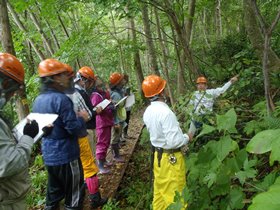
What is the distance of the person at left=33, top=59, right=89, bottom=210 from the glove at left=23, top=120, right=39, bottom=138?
1071 mm

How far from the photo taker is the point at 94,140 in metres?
7.61

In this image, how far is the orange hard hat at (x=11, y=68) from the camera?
2623 millimetres

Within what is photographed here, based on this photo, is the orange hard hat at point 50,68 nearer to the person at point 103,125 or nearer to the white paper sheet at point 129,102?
the person at point 103,125

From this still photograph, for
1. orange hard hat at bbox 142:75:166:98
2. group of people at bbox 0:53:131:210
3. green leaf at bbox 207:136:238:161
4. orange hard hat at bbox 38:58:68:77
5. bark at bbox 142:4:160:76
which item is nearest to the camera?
green leaf at bbox 207:136:238:161

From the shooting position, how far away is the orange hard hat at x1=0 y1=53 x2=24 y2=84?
2623mm

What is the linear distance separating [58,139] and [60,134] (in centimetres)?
7

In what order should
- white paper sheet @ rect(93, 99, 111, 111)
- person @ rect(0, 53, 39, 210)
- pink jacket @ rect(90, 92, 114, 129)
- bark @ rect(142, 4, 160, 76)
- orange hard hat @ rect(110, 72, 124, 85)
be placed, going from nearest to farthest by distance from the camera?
person @ rect(0, 53, 39, 210)
white paper sheet @ rect(93, 99, 111, 111)
pink jacket @ rect(90, 92, 114, 129)
orange hard hat @ rect(110, 72, 124, 85)
bark @ rect(142, 4, 160, 76)

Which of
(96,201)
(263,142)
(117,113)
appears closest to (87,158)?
(96,201)

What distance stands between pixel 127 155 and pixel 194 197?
504 cm

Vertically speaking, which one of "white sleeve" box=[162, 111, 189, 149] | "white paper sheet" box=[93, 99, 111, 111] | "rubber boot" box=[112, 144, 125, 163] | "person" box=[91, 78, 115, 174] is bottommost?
"rubber boot" box=[112, 144, 125, 163]

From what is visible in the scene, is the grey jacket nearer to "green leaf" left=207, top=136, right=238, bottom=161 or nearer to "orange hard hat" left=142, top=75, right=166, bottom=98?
"green leaf" left=207, top=136, right=238, bottom=161

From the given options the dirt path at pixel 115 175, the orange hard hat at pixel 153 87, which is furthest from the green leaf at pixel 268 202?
the dirt path at pixel 115 175

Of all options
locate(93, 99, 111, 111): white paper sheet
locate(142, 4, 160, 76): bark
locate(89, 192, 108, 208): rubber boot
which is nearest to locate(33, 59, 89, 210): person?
locate(89, 192, 108, 208): rubber boot

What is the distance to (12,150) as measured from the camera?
2.44m
